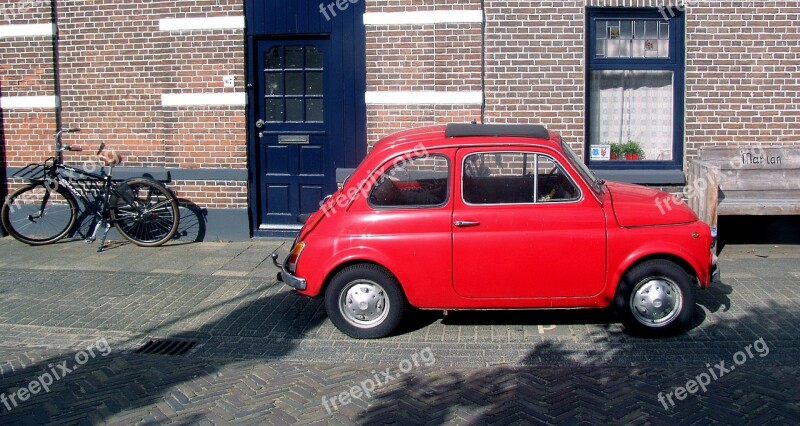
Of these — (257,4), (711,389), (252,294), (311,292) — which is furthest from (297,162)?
(711,389)

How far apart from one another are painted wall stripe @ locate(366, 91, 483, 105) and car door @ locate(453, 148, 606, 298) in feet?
11.2

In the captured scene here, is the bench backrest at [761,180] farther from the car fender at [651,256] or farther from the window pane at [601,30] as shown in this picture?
the car fender at [651,256]

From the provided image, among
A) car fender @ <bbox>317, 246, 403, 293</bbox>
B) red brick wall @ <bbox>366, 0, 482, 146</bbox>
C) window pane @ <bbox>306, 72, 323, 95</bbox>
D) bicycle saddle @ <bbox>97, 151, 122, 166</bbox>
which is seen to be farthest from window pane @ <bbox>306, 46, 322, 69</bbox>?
car fender @ <bbox>317, 246, 403, 293</bbox>

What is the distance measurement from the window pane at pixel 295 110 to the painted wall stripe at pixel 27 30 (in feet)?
10.5

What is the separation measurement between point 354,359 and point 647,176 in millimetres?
5201

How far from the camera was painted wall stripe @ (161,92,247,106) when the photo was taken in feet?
34.3

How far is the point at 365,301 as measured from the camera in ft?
22.1

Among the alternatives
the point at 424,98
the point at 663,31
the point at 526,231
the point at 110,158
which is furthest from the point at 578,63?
the point at 110,158

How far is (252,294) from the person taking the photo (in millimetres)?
8242

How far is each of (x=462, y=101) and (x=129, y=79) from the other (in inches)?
168

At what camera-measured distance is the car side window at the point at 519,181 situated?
6668mm

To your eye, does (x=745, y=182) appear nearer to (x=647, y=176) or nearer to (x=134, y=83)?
(x=647, y=176)

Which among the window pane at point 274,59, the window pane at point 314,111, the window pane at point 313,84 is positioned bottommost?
the window pane at point 314,111

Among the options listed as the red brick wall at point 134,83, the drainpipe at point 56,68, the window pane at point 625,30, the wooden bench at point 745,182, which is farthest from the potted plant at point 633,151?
the drainpipe at point 56,68
